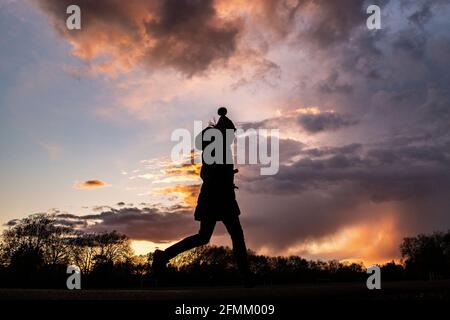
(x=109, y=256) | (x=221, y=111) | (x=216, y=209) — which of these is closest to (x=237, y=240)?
(x=216, y=209)

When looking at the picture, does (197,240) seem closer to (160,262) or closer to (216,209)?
(216,209)

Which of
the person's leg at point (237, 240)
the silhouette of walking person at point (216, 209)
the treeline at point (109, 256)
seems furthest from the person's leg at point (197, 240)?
the treeline at point (109, 256)

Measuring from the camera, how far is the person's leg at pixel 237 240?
9.35m

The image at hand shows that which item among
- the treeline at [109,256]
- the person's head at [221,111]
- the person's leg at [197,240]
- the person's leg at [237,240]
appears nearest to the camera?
the person's leg at [197,240]

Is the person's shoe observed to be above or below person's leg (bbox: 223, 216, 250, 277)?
below

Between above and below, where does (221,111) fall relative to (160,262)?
above

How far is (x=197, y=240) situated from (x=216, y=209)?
0.65 metres

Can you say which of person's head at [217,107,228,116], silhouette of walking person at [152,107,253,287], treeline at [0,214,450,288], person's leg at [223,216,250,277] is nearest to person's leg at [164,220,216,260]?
silhouette of walking person at [152,107,253,287]

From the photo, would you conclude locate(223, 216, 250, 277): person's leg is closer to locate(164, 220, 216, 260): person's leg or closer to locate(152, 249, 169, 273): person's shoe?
locate(164, 220, 216, 260): person's leg

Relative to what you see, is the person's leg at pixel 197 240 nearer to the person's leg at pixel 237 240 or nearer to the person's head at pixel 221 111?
the person's leg at pixel 237 240

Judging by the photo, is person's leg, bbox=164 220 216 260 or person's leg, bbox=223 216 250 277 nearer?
person's leg, bbox=164 220 216 260

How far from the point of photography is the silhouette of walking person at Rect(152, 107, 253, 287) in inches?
364

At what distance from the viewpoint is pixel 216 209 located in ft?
30.3
